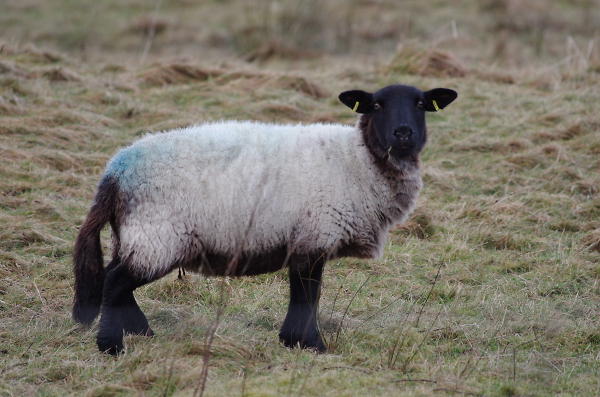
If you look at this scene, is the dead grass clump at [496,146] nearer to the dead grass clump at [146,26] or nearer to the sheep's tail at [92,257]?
the sheep's tail at [92,257]

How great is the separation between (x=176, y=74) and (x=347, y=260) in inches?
234

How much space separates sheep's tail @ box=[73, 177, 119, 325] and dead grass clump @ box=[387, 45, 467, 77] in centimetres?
788

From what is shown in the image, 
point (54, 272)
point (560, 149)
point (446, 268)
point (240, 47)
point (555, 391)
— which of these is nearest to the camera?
point (555, 391)

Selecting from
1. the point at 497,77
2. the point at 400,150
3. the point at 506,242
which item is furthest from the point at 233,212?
the point at 497,77

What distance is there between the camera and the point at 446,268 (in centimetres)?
609

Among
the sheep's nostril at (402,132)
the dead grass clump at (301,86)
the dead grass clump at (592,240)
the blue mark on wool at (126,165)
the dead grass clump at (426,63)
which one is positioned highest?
the dead grass clump at (426,63)

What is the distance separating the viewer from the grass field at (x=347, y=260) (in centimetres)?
411

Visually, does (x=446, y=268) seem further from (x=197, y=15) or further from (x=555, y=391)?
(x=197, y=15)

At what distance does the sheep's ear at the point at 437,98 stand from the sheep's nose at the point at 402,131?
554mm

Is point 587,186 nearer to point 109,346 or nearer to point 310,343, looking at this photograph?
point 310,343

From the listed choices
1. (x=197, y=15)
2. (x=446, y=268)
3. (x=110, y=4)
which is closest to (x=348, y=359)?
(x=446, y=268)

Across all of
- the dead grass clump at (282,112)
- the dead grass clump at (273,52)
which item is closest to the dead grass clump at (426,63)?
the dead grass clump at (282,112)

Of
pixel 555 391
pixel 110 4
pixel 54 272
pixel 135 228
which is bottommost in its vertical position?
pixel 54 272

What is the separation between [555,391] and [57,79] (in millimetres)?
8764
